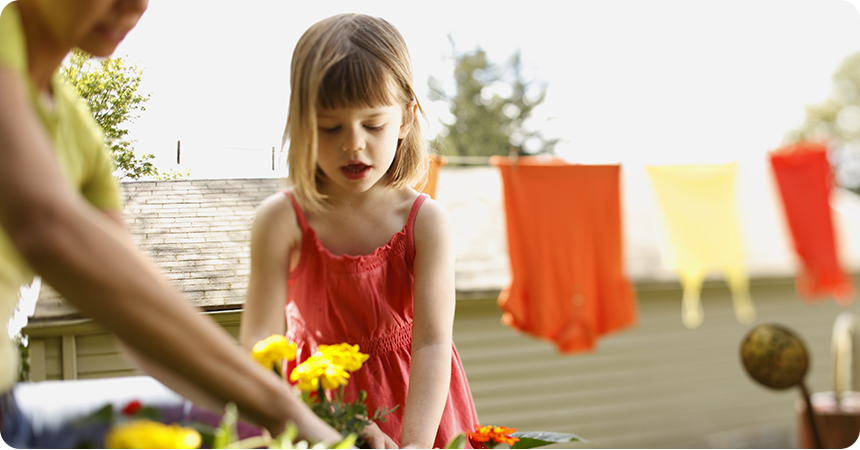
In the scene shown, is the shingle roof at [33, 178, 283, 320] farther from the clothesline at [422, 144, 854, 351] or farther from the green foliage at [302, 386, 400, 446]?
the clothesline at [422, 144, 854, 351]

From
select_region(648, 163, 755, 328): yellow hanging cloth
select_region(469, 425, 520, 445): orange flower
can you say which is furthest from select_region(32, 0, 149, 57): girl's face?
select_region(648, 163, 755, 328): yellow hanging cloth

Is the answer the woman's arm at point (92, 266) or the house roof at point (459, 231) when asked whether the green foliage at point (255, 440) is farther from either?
the house roof at point (459, 231)

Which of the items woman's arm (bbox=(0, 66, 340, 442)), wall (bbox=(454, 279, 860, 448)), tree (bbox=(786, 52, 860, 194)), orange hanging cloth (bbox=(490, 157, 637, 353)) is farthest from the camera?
tree (bbox=(786, 52, 860, 194))

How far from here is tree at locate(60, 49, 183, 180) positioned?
46 centimetres

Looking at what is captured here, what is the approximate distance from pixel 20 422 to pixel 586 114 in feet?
33.1

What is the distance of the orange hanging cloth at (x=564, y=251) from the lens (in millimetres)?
2941

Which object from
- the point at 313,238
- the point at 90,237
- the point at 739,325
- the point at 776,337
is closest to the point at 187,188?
the point at 313,238

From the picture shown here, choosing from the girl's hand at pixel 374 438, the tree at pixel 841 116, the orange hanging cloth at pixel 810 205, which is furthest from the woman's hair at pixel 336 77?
the tree at pixel 841 116

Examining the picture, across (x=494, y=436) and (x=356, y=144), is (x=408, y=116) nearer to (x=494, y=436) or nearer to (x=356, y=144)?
(x=356, y=144)

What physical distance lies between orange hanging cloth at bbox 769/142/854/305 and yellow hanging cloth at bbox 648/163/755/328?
0.60m

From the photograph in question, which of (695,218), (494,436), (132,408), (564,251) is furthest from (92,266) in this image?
(695,218)

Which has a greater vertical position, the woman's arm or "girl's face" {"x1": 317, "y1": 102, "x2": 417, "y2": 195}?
"girl's face" {"x1": 317, "y1": 102, "x2": 417, "y2": 195}

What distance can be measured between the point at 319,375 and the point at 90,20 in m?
0.31

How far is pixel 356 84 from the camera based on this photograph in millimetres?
556
